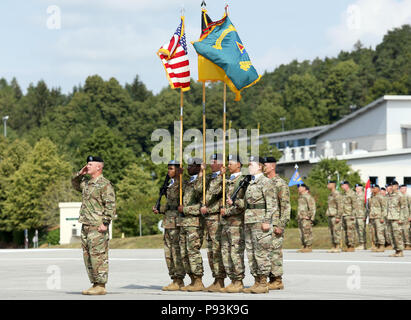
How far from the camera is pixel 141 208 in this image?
2352 inches

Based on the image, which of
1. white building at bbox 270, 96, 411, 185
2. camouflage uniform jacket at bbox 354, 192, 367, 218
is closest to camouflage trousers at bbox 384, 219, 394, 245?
camouflage uniform jacket at bbox 354, 192, 367, 218

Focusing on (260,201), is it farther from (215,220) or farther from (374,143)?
(374,143)

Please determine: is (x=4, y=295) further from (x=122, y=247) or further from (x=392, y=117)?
(x=392, y=117)

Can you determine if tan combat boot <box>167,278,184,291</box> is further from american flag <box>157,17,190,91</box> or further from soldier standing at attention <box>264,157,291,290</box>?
american flag <box>157,17,190,91</box>

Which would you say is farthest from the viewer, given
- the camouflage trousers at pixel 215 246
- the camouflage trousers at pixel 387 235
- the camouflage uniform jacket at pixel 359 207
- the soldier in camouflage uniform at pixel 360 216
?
the camouflage trousers at pixel 387 235

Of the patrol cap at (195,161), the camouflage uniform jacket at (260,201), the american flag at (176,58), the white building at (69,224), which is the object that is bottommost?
the white building at (69,224)

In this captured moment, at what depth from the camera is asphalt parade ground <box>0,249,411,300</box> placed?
13.8m

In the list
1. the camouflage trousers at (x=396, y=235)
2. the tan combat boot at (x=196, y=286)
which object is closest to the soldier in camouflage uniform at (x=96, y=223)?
the tan combat boot at (x=196, y=286)

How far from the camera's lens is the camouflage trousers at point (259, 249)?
45.7ft

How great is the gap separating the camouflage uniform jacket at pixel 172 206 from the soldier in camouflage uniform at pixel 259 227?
151cm

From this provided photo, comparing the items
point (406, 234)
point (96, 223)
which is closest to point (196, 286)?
point (96, 223)

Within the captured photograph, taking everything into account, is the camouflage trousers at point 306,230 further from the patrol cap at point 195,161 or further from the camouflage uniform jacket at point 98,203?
the camouflage uniform jacket at point 98,203

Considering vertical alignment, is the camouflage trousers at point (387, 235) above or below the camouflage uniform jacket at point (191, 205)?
below
